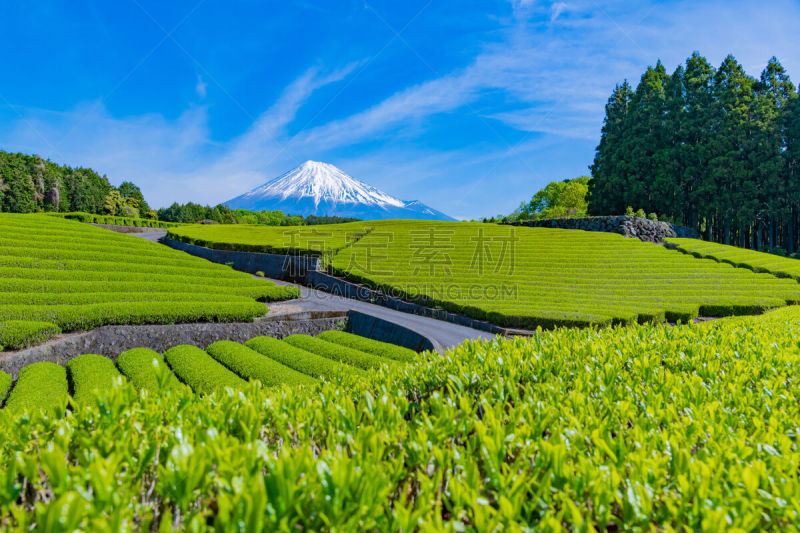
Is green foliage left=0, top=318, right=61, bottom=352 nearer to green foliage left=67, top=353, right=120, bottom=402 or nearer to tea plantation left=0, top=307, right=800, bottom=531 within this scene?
green foliage left=67, top=353, right=120, bottom=402

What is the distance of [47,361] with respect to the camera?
9.00 m

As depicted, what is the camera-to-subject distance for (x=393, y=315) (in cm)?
1502

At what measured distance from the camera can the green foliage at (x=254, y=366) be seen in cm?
850

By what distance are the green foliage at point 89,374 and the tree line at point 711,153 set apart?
41477 millimetres

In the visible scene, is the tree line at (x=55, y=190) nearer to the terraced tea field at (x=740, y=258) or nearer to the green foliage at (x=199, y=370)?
the green foliage at (x=199, y=370)

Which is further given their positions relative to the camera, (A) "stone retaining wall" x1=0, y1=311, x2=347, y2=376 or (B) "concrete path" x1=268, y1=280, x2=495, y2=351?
(B) "concrete path" x1=268, y1=280, x2=495, y2=351

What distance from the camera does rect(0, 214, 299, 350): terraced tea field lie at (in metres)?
9.95

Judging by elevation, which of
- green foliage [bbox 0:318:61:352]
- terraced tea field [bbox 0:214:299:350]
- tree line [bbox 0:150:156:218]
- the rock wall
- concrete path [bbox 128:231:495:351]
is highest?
tree line [bbox 0:150:156:218]

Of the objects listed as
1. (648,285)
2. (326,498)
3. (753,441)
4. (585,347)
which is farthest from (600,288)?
(326,498)

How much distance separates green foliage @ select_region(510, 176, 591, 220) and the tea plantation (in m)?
46.2

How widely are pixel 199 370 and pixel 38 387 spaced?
2.73 meters

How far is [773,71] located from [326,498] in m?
50.1

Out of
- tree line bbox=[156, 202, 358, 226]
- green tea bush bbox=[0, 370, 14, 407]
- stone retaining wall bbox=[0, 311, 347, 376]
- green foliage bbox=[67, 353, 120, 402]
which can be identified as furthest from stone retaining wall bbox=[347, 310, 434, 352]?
tree line bbox=[156, 202, 358, 226]

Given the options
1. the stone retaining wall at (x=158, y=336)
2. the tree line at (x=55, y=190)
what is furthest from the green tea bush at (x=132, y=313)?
the tree line at (x=55, y=190)
